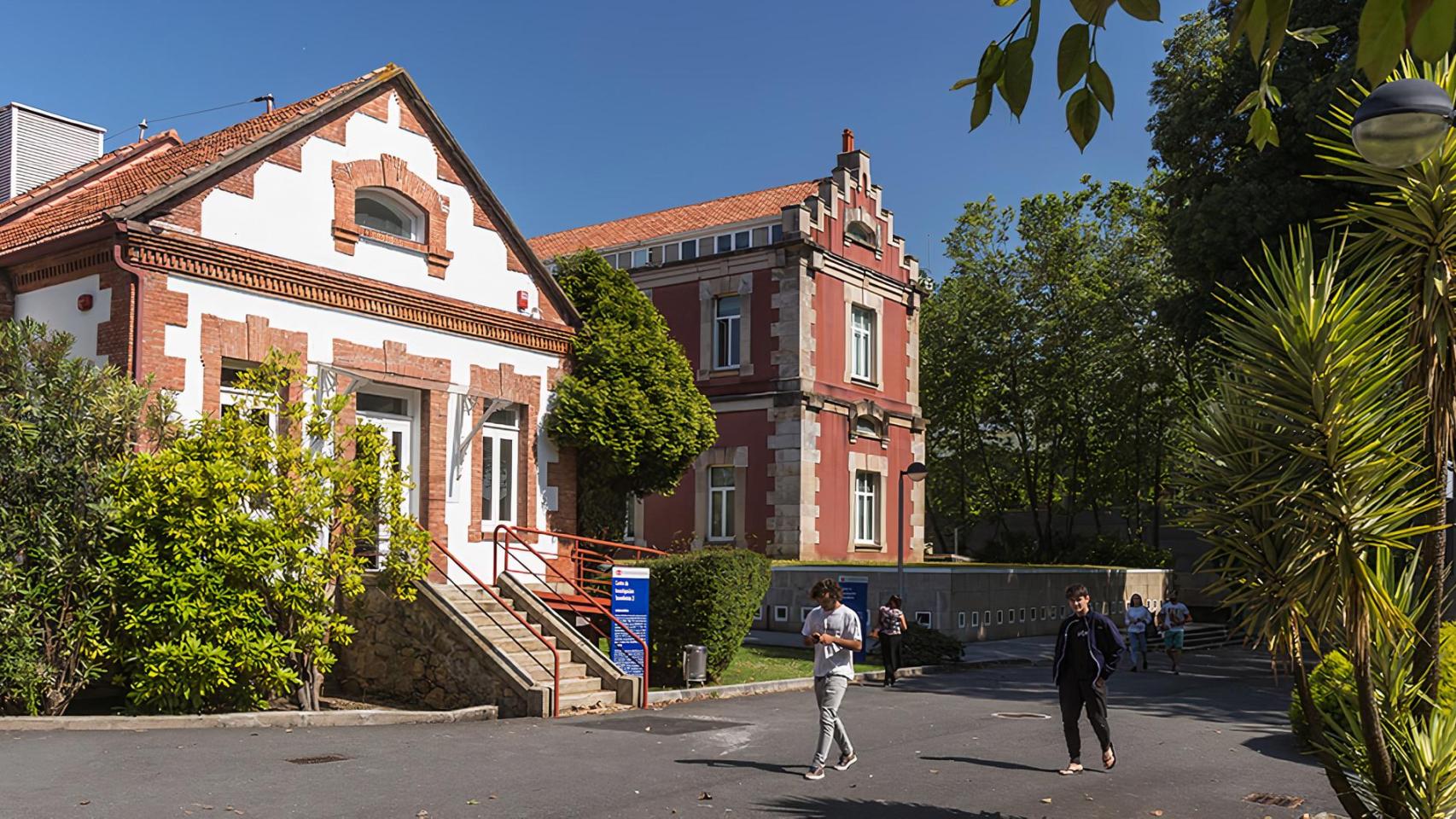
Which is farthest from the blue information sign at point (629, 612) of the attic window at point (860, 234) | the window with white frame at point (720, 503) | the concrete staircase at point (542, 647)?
the attic window at point (860, 234)

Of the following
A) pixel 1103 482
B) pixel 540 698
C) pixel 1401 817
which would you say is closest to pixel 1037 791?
pixel 1401 817

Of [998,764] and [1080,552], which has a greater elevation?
[1080,552]

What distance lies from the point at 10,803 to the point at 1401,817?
28.9ft

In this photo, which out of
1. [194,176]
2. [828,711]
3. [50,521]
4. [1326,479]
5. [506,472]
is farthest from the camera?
[506,472]

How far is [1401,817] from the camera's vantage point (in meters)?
7.25

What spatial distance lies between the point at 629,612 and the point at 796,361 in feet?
47.4

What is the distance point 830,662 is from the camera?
11070mm

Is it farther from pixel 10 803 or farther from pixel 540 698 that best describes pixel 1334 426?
pixel 540 698

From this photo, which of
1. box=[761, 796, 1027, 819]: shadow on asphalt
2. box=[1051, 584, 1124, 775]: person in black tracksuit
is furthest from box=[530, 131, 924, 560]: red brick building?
box=[761, 796, 1027, 819]: shadow on asphalt

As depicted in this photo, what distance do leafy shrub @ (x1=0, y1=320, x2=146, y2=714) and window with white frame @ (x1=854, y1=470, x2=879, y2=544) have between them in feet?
71.7

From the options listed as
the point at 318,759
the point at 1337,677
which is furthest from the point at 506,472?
the point at 1337,677

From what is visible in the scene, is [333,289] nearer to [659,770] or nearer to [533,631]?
[533,631]

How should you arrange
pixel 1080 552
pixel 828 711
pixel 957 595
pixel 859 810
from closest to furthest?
pixel 859 810 → pixel 828 711 → pixel 957 595 → pixel 1080 552

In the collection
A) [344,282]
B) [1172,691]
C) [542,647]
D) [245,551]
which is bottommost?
[1172,691]
